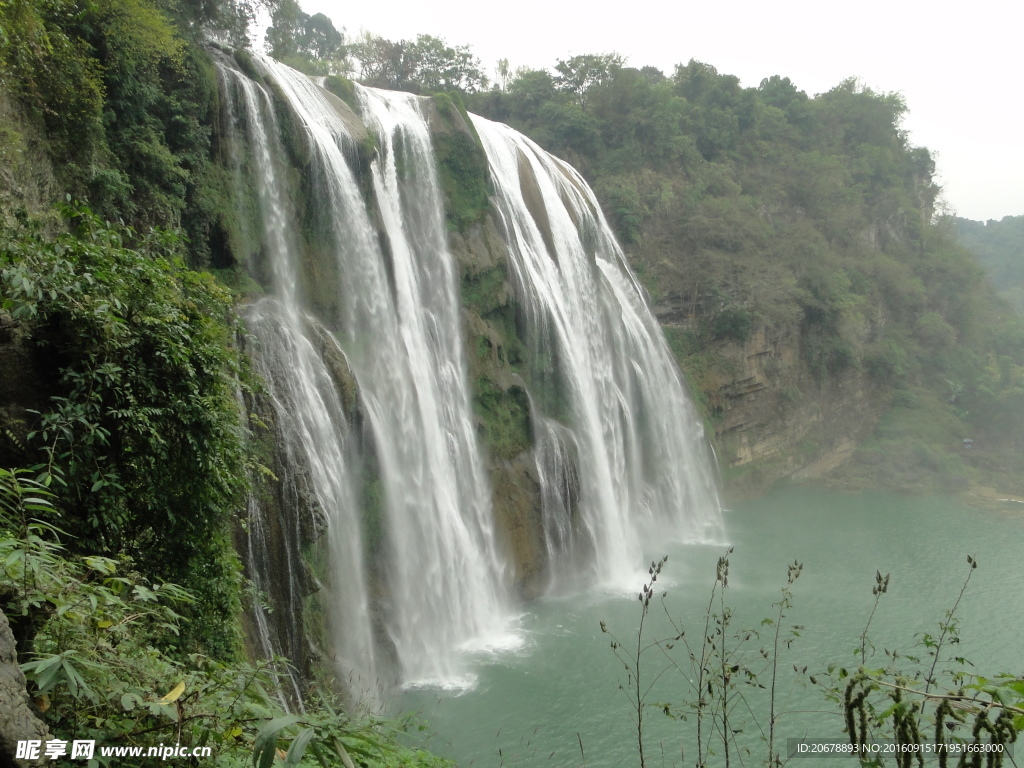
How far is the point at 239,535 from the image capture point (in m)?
7.79

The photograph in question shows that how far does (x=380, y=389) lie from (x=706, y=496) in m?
12.0

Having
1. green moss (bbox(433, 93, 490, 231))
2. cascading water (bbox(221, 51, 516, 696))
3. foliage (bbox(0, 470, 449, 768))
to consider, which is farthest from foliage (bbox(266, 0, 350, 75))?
foliage (bbox(0, 470, 449, 768))

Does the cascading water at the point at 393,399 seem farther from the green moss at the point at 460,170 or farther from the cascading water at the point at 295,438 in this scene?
the green moss at the point at 460,170

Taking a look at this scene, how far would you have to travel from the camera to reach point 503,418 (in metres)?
14.0

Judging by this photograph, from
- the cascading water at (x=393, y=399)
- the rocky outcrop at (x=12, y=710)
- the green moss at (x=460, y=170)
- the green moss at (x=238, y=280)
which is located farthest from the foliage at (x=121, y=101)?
the rocky outcrop at (x=12, y=710)

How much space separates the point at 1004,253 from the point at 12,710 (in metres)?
65.2

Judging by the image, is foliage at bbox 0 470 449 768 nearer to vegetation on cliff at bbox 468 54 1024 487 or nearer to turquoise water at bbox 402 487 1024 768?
turquoise water at bbox 402 487 1024 768

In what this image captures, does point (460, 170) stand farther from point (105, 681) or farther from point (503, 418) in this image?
point (105, 681)

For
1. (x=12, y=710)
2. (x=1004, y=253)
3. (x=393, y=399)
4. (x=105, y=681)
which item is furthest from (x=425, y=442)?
(x=1004, y=253)

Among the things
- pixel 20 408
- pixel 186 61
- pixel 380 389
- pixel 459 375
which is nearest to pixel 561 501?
pixel 459 375

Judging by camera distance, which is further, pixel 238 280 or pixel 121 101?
pixel 238 280

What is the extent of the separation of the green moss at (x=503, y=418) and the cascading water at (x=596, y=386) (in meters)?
0.42

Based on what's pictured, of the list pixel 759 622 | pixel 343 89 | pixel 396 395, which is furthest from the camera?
pixel 343 89

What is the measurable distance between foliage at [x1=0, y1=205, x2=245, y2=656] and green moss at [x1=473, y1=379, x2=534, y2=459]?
26.1ft
